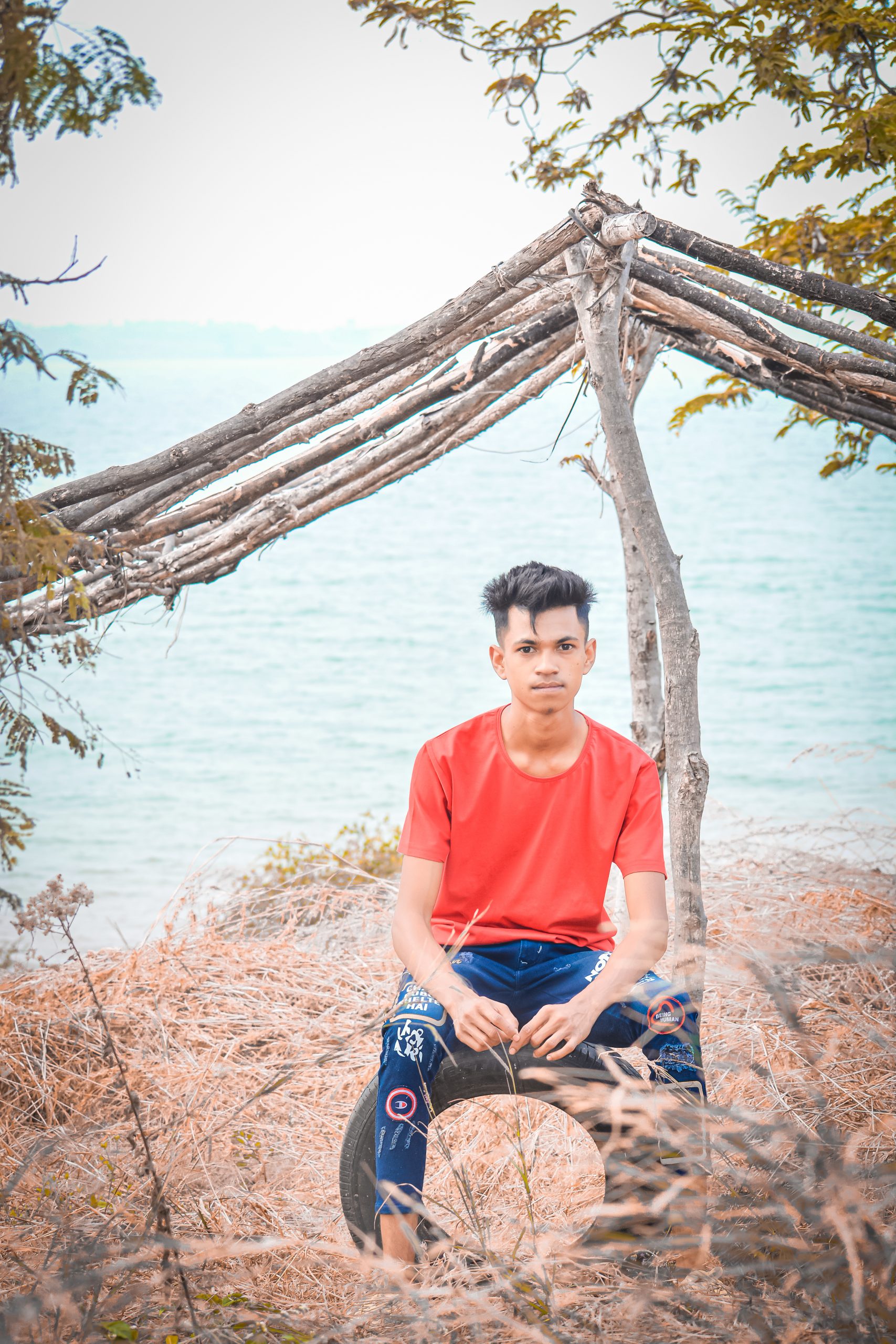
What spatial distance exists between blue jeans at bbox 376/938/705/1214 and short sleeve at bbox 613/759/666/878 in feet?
0.83

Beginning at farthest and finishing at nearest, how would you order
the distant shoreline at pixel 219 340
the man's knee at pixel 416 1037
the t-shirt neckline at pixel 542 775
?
1. the distant shoreline at pixel 219 340
2. the t-shirt neckline at pixel 542 775
3. the man's knee at pixel 416 1037

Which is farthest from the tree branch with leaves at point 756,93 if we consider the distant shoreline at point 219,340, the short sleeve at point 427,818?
the distant shoreline at point 219,340

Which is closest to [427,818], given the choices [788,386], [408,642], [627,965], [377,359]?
[627,965]

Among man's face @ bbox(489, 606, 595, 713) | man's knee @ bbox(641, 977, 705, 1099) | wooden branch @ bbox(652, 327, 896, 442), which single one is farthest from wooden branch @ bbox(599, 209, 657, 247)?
man's knee @ bbox(641, 977, 705, 1099)

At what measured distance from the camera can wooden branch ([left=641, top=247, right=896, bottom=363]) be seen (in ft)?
9.64

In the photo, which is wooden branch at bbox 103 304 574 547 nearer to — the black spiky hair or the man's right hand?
the black spiky hair

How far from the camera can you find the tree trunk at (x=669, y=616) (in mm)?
2977

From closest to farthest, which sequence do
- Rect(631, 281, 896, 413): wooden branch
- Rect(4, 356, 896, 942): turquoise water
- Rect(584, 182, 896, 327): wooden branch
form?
Rect(584, 182, 896, 327): wooden branch
Rect(631, 281, 896, 413): wooden branch
Rect(4, 356, 896, 942): turquoise water

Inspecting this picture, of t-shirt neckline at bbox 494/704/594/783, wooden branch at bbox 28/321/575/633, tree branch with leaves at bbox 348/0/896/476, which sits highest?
tree branch with leaves at bbox 348/0/896/476

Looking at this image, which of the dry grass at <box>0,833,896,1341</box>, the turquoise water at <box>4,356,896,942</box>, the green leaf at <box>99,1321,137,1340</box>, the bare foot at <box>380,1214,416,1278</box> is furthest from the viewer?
the turquoise water at <box>4,356,896,942</box>

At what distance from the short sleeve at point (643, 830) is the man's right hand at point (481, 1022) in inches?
19.2

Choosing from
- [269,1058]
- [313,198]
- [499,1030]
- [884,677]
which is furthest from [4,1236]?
[313,198]

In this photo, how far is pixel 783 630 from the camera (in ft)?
70.8

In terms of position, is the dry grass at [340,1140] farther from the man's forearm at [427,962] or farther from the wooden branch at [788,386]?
the wooden branch at [788,386]
